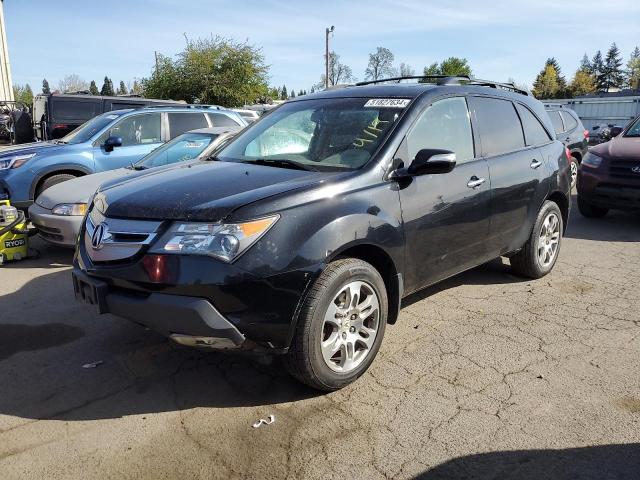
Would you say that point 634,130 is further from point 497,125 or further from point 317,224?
point 317,224

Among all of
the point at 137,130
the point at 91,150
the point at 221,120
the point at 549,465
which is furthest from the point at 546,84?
the point at 549,465

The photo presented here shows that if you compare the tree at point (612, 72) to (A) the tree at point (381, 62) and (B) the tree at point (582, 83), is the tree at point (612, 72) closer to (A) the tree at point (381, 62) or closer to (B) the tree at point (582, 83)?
(B) the tree at point (582, 83)

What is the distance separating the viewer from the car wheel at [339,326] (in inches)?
116

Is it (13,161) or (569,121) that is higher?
(569,121)

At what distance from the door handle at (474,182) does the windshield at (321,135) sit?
82 centimetres

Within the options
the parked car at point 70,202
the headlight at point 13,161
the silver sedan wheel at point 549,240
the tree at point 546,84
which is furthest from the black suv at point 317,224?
the tree at point 546,84

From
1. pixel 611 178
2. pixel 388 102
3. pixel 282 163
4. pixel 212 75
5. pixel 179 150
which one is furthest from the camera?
pixel 212 75

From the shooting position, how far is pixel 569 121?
455 inches

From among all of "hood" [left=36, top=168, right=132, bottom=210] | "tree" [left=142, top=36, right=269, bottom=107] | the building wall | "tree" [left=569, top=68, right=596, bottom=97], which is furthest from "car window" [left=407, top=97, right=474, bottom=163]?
"tree" [left=569, top=68, right=596, bottom=97]

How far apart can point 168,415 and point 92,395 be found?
0.57 metres

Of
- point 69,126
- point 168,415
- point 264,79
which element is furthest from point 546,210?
point 264,79

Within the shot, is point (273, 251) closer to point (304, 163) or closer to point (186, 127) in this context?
point (304, 163)

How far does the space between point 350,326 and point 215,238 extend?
1.01 m

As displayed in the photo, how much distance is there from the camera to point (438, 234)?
150 inches
